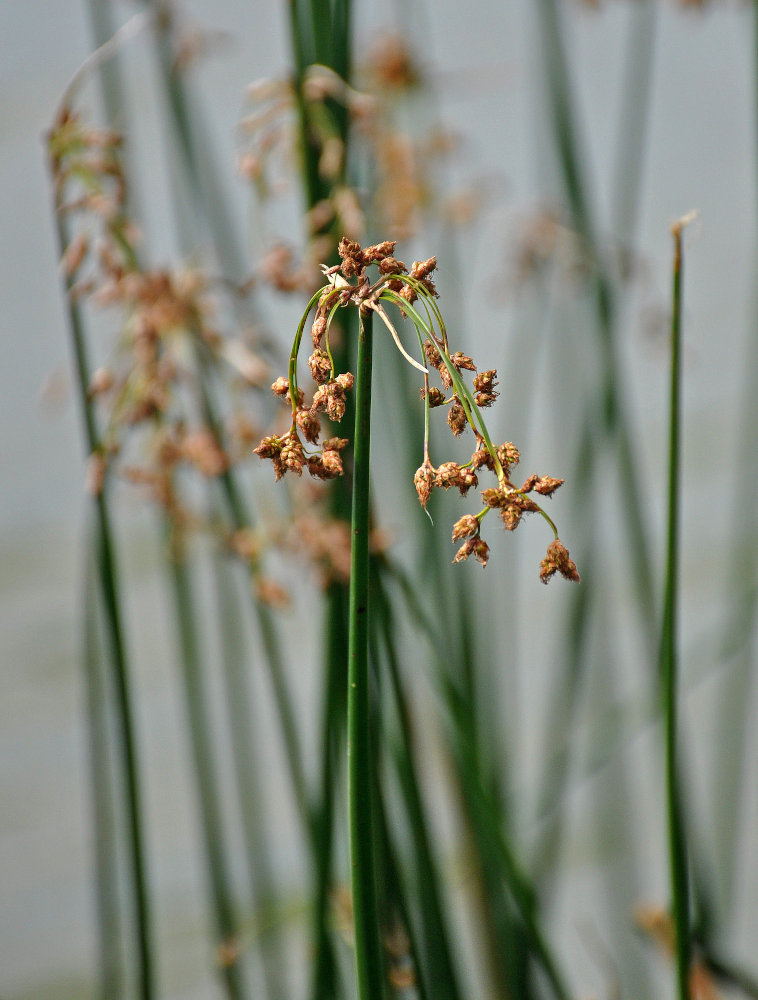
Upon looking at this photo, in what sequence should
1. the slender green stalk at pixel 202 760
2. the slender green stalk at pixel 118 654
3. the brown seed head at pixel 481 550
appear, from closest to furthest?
the brown seed head at pixel 481 550 → the slender green stalk at pixel 118 654 → the slender green stalk at pixel 202 760

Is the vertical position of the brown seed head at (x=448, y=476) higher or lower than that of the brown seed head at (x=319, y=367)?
lower

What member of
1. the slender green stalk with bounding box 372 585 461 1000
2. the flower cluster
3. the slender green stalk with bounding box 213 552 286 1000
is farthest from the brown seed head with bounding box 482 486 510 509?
the slender green stalk with bounding box 213 552 286 1000

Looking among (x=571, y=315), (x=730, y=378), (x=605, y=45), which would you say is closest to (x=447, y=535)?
(x=571, y=315)

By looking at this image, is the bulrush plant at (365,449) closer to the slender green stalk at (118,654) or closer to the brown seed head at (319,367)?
the brown seed head at (319,367)

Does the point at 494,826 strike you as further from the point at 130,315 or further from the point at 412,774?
the point at 130,315

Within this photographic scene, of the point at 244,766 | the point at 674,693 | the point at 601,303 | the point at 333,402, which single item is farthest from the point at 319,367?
the point at 244,766

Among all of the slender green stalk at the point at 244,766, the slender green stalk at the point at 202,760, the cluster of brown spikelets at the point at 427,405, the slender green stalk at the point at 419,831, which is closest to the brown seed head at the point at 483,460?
the cluster of brown spikelets at the point at 427,405

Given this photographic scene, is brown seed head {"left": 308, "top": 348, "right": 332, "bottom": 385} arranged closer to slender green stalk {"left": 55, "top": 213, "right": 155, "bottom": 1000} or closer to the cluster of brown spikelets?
the cluster of brown spikelets
